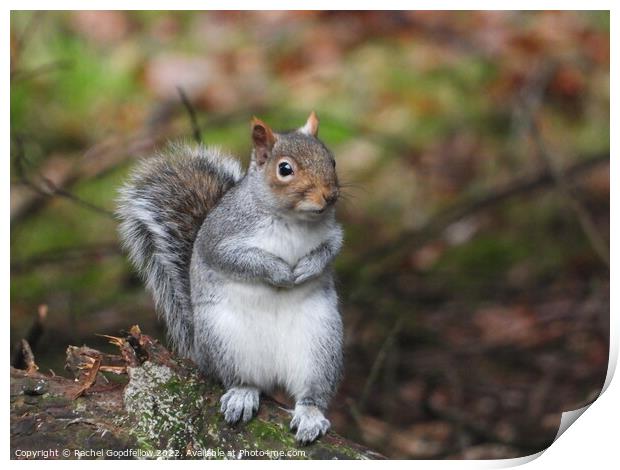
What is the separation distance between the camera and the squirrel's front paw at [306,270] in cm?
164

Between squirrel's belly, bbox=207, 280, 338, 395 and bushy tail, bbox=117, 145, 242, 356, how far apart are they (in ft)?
0.55

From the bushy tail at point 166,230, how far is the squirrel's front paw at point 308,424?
0.30m

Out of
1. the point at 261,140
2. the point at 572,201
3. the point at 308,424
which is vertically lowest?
the point at 308,424

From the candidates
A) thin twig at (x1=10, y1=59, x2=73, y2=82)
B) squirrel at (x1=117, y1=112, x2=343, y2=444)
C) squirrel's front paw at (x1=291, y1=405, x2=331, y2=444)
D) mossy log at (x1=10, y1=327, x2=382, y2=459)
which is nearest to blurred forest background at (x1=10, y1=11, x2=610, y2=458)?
thin twig at (x1=10, y1=59, x2=73, y2=82)

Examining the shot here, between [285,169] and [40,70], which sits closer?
[285,169]

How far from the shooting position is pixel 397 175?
2.67 m

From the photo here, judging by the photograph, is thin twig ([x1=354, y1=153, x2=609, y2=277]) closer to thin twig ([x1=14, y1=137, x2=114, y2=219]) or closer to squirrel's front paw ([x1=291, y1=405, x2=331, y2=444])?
thin twig ([x1=14, y1=137, x2=114, y2=219])

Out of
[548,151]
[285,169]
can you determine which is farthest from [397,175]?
[285,169]

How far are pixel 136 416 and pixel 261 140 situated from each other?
617 millimetres

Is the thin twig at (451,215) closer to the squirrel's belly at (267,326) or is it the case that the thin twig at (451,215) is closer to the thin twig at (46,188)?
the thin twig at (46,188)

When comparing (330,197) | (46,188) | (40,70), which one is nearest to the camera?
(330,197)

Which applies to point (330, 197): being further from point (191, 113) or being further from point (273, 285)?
point (191, 113)

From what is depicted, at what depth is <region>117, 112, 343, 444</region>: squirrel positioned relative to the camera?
5.35 feet
